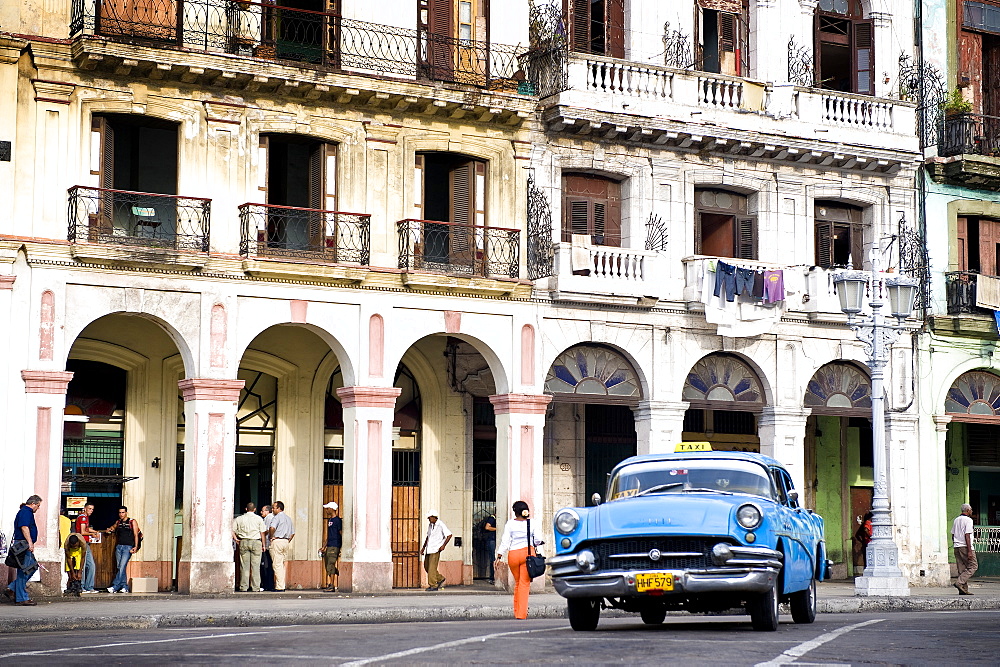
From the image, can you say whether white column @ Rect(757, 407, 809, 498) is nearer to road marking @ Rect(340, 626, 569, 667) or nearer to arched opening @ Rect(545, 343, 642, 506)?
arched opening @ Rect(545, 343, 642, 506)

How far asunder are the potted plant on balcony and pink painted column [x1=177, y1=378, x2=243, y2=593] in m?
16.8

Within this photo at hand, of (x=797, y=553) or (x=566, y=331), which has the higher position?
(x=566, y=331)

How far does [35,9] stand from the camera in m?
27.2

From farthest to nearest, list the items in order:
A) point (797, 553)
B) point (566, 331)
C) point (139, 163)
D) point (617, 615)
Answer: point (566, 331) → point (139, 163) → point (617, 615) → point (797, 553)

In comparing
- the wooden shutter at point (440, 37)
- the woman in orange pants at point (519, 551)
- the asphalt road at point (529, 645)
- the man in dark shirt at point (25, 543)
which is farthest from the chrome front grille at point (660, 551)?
the wooden shutter at point (440, 37)

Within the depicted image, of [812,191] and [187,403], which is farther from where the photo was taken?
[812,191]

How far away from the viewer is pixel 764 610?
16.0 metres

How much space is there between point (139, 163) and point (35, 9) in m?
3.13

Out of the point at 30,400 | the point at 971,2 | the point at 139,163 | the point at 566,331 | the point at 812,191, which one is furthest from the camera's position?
the point at 971,2

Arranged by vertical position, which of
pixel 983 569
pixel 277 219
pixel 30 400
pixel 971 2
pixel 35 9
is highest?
pixel 971 2

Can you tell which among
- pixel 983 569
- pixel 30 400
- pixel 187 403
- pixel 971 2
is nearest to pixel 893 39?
pixel 971 2

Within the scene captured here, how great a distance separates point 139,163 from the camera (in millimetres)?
28547

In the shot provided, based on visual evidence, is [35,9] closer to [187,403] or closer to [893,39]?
[187,403]

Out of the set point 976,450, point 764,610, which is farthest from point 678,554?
point 976,450
